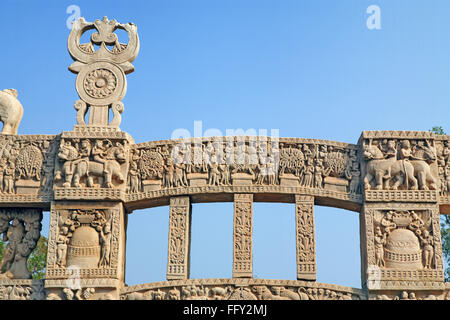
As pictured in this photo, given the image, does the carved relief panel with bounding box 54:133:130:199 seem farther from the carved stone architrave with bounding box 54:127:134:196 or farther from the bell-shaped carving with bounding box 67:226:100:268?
the bell-shaped carving with bounding box 67:226:100:268

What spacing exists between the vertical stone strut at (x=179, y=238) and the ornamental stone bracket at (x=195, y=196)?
21 millimetres

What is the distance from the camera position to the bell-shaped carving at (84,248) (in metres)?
15.6

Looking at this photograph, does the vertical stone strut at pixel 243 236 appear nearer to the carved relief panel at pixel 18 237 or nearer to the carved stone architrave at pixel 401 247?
the carved stone architrave at pixel 401 247

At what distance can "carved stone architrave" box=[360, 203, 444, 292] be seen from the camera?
15.2 m

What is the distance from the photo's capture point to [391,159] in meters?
16.0

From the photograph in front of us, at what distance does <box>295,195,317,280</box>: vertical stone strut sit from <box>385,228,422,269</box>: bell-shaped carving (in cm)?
151

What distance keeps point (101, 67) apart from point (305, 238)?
578cm

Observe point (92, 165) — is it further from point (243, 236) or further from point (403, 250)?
point (403, 250)

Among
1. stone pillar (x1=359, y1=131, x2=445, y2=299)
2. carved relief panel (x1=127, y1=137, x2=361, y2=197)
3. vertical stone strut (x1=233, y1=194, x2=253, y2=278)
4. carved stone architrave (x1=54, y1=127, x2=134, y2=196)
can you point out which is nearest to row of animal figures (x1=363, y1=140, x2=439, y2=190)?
stone pillar (x1=359, y1=131, x2=445, y2=299)

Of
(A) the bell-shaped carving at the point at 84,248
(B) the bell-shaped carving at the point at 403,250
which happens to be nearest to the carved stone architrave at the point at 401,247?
(B) the bell-shaped carving at the point at 403,250
